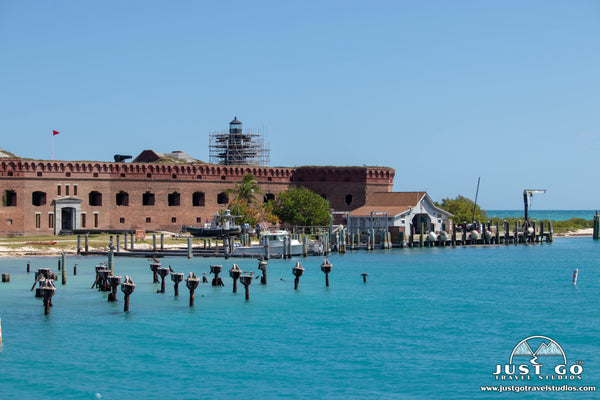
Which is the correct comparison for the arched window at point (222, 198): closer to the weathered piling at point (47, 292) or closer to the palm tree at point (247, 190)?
the palm tree at point (247, 190)

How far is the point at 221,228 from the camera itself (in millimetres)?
62750

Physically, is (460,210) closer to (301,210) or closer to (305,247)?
(301,210)

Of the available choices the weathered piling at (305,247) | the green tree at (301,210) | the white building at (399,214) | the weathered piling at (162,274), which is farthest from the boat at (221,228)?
the weathered piling at (162,274)

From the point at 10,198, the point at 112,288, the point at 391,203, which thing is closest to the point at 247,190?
the point at 391,203

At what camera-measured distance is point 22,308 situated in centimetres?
3231

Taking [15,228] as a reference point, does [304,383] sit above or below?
below

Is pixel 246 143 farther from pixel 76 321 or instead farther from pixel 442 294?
pixel 76 321

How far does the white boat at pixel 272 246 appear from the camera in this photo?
175 ft

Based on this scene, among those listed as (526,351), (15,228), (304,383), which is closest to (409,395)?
(304,383)

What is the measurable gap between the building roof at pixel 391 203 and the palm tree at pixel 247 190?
9582 millimetres

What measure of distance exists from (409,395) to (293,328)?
356 inches

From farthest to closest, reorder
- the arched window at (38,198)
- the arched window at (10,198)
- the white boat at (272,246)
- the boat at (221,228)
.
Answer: the arched window at (38,198)
the arched window at (10,198)
the boat at (221,228)
the white boat at (272,246)

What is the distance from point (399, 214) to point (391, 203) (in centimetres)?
383

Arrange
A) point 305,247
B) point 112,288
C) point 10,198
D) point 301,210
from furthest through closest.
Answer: point 301,210
point 10,198
point 305,247
point 112,288
